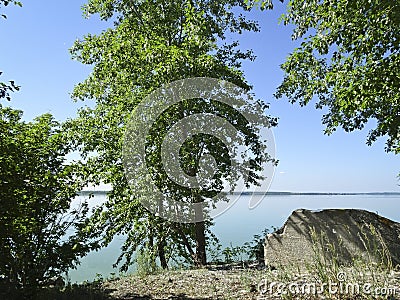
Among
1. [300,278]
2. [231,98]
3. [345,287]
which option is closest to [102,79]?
[231,98]

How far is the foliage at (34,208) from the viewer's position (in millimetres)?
4906

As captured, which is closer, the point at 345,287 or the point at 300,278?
the point at 345,287

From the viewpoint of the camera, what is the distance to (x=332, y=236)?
636cm

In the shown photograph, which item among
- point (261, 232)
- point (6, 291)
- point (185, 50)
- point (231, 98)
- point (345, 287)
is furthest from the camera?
point (261, 232)

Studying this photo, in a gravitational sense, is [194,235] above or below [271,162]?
below

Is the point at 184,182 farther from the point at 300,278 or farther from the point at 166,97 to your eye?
the point at 300,278

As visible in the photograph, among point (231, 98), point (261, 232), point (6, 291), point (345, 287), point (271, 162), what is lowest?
point (345, 287)

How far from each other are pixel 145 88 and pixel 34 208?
3.87 m

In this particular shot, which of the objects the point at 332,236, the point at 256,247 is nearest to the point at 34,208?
the point at 332,236

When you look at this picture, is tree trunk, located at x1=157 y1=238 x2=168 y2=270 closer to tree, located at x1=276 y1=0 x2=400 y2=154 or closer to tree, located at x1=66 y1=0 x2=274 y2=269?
tree, located at x1=66 y1=0 x2=274 y2=269

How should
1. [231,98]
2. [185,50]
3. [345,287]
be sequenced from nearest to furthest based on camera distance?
1. [345,287]
2. [185,50]
3. [231,98]

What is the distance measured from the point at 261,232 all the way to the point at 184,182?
10.9ft

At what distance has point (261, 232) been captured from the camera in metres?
10.2

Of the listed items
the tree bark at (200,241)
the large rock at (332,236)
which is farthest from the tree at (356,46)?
the tree bark at (200,241)
